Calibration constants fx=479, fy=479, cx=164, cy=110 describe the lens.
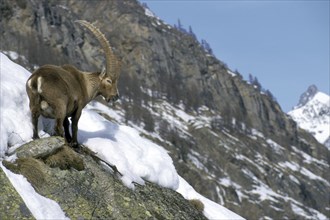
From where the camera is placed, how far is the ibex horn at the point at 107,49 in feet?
38.0

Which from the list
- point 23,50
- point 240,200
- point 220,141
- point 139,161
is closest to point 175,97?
point 220,141

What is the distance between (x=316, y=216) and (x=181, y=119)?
52.8 meters

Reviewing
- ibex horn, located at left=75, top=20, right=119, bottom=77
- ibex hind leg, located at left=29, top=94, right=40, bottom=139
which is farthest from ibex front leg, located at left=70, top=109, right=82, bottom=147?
ibex horn, located at left=75, top=20, right=119, bottom=77

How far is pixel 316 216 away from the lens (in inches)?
5172

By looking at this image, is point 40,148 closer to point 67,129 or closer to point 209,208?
point 67,129

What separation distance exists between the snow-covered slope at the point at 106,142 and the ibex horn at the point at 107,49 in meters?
1.77

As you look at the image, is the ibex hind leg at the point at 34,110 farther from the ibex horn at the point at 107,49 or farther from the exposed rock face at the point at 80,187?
the ibex horn at the point at 107,49

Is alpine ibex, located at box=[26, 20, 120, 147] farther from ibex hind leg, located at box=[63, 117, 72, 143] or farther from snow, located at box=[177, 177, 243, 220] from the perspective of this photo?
snow, located at box=[177, 177, 243, 220]

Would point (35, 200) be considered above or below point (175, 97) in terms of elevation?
below

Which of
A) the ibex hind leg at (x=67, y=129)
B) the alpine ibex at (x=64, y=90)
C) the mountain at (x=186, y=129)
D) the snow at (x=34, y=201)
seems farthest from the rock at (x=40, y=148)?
the mountain at (x=186, y=129)

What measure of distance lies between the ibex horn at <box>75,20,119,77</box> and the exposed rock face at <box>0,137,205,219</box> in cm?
263

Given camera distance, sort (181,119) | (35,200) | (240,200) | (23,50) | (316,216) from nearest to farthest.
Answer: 1. (35,200)
2. (240,200)
3. (316,216)
4. (23,50)
5. (181,119)

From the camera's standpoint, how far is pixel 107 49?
462 inches

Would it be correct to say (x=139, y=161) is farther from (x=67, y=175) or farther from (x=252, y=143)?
(x=252, y=143)
